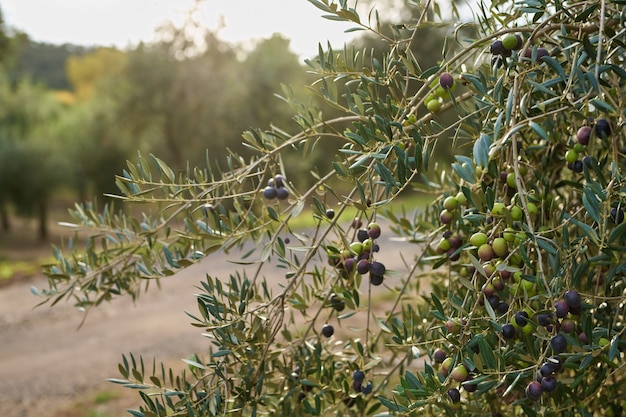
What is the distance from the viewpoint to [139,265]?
69.7 inches

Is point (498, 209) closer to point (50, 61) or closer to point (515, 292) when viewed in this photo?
point (515, 292)

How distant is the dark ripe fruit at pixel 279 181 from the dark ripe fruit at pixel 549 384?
2.68 feet

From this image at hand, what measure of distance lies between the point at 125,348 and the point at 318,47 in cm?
764

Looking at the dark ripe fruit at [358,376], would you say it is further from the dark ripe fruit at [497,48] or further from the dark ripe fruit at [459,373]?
the dark ripe fruit at [497,48]

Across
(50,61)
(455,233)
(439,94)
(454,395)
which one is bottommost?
(454,395)

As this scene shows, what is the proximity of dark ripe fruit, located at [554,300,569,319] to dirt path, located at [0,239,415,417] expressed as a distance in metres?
5.31

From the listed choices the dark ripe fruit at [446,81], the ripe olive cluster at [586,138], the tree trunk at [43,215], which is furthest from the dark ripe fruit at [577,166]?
the tree trunk at [43,215]

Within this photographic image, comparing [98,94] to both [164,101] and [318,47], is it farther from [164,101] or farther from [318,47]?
[318,47]

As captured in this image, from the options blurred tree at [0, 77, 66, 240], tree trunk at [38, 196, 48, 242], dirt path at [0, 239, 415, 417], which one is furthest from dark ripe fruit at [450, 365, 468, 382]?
tree trunk at [38, 196, 48, 242]

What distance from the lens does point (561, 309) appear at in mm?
1062

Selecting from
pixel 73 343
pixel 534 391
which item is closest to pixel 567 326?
pixel 534 391

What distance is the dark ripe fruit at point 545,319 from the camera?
1110 millimetres

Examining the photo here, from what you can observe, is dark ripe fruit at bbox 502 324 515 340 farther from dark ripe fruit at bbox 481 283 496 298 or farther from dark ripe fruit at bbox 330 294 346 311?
dark ripe fruit at bbox 330 294 346 311

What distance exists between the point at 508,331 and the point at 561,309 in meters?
0.11
